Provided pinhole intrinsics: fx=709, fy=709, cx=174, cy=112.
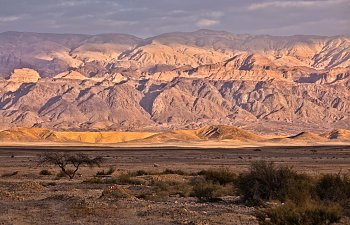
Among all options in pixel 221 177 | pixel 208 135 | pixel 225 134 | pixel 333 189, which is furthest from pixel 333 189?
pixel 208 135

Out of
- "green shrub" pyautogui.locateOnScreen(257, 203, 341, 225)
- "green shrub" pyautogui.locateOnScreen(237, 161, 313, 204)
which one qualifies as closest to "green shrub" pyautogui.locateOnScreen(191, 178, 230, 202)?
"green shrub" pyautogui.locateOnScreen(237, 161, 313, 204)

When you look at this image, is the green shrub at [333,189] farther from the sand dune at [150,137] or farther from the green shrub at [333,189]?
the sand dune at [150,137]

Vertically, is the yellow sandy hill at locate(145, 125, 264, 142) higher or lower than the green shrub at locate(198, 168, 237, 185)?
lower

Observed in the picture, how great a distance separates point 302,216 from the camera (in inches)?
672

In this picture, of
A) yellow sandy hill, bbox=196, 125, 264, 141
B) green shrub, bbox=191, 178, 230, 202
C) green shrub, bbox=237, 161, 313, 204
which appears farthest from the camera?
yellow sandy hill, bbox=196, 125, 264, 141

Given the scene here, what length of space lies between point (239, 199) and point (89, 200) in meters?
5.77

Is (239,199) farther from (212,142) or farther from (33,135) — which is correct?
(33,135)

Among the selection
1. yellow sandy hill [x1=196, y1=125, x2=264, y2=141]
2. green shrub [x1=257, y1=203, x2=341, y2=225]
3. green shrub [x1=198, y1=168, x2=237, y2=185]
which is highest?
green shrub [x1=257, y1=203, x2=341, y2=225]

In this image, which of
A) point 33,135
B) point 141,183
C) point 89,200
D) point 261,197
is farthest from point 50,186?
point 33,135

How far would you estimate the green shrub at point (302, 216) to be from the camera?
55.5 feet

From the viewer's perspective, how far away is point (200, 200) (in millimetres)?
27844

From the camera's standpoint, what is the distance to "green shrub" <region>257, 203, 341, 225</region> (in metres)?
16.9

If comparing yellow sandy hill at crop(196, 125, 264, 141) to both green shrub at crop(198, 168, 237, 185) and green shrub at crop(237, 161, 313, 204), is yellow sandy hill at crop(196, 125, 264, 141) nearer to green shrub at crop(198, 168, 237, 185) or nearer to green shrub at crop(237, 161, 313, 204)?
green shrub at crop(198, 168, 237, 185)

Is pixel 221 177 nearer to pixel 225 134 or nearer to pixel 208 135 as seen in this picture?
pixel 225 134
